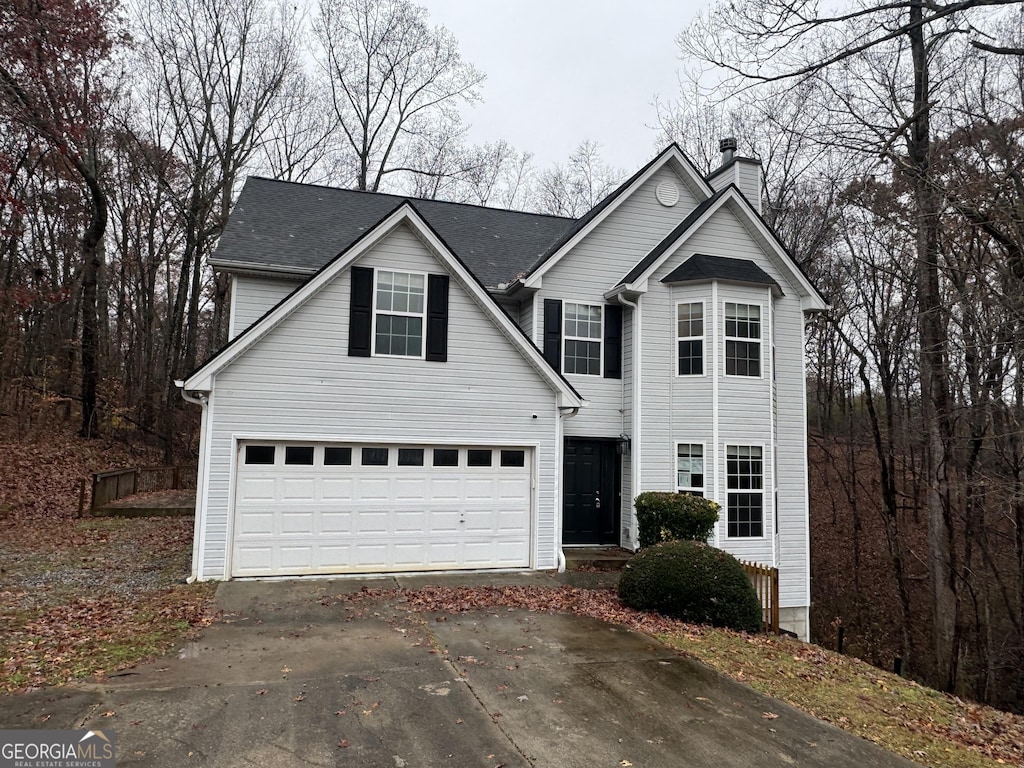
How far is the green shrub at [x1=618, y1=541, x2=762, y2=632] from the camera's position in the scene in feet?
28.9

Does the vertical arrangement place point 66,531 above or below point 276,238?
below

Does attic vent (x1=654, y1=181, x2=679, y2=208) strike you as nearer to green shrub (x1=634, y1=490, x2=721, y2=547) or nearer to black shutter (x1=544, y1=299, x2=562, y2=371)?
black shutter (x1=544, y1=299, x2=562, y2=371)

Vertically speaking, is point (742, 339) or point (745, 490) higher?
point (742, 339)

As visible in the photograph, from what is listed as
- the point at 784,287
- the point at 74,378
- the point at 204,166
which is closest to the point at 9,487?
the point at 74,378

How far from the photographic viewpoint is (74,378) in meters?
25.1

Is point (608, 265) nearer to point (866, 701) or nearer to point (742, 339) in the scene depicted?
point (742, 339)

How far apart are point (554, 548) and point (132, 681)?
7.33 meters

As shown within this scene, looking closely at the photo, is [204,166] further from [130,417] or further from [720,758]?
[720,758]

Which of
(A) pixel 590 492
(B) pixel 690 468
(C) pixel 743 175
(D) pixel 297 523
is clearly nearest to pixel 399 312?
(D) pixel 297 523

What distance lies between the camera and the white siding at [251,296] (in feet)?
40.1

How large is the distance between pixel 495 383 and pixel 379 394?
6.96 ft

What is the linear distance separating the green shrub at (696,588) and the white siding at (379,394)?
271 cm

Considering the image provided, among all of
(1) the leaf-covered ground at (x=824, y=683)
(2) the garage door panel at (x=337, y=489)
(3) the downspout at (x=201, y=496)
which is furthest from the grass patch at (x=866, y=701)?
(3) the downspout at (x=201, y=496)

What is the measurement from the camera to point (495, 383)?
37.9 feet
